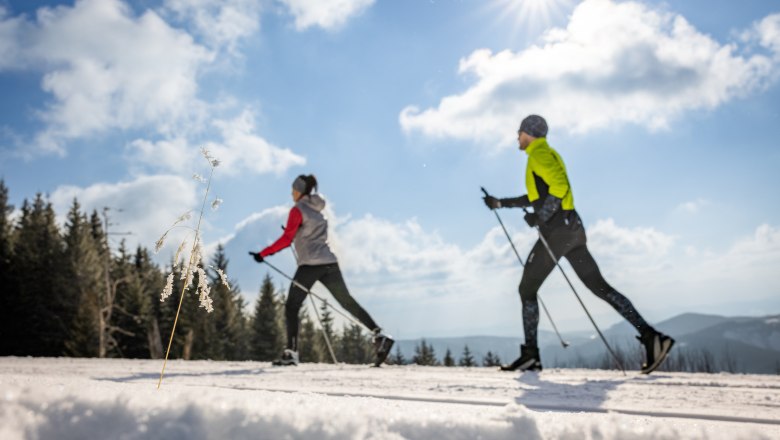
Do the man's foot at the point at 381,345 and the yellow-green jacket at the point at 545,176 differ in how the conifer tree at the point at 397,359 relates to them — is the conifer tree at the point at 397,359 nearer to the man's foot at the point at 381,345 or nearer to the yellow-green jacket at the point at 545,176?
the man's foot at the point at 381,345

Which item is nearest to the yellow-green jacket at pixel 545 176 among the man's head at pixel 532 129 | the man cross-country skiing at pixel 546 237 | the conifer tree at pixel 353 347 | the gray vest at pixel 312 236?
the man cross-country skiing at pixel 546 237

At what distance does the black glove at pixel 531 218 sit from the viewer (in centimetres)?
546

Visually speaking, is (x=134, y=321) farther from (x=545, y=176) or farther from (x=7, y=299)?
(x=545, y=176)

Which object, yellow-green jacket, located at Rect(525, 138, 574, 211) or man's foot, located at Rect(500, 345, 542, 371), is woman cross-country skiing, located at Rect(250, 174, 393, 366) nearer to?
man's foot, located at Rect(500, 345, 542, 371)

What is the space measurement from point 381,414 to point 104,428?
0.51 m

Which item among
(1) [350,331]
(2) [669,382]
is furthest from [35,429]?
(1) [350,331]

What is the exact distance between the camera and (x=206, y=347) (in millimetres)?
43719

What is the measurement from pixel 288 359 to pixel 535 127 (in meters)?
3.97

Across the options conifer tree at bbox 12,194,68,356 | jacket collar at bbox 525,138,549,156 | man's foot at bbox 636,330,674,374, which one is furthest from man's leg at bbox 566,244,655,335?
conifer tree at bbox 12,194,68,356

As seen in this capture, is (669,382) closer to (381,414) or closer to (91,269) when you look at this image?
(381,414)

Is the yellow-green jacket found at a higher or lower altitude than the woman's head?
lower

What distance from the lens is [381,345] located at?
657cm

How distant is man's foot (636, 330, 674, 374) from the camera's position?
4.71m

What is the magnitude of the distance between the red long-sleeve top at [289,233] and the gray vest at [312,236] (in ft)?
0.20
